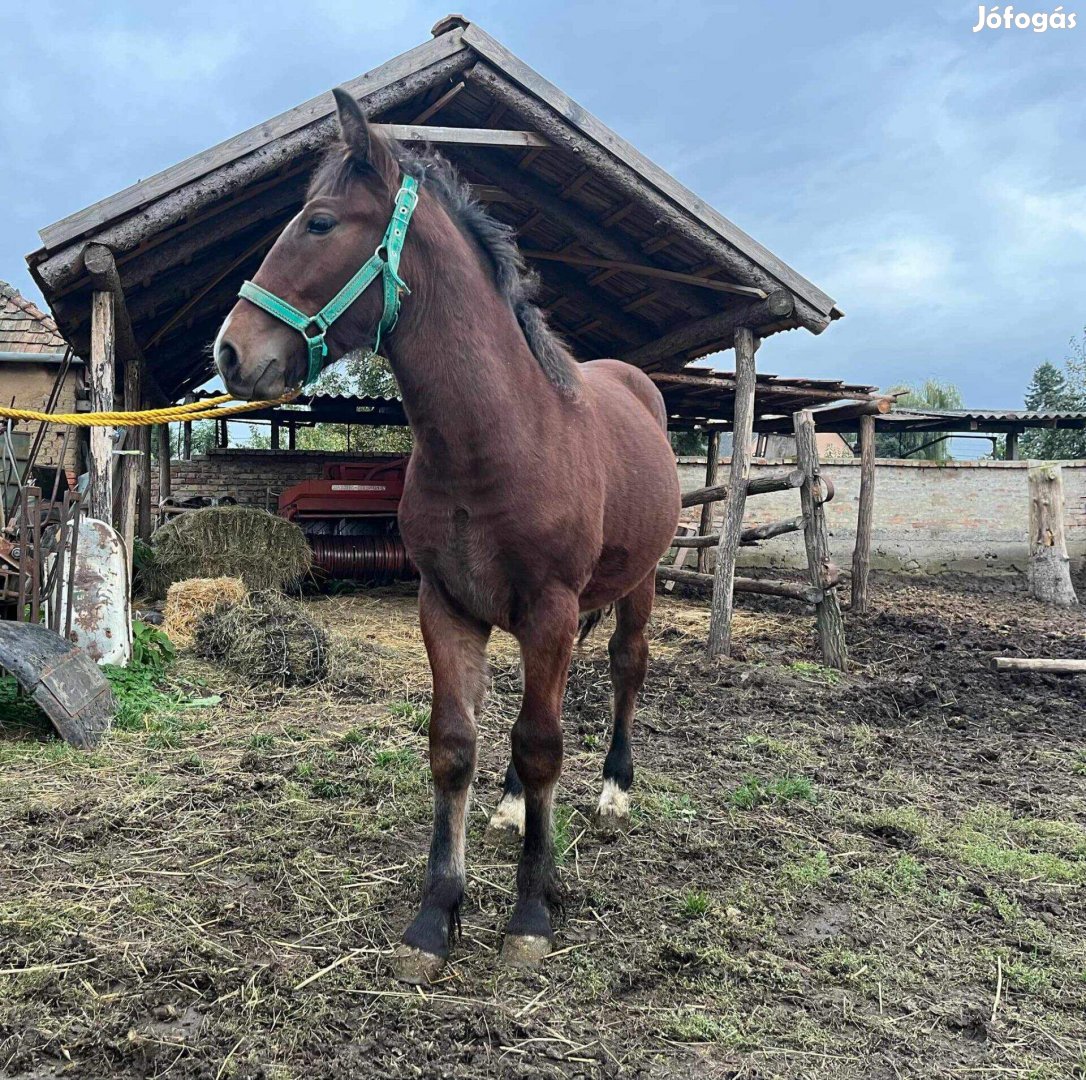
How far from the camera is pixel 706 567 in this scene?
11867 mm

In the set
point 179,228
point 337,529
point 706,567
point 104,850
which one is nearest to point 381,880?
point 104,850

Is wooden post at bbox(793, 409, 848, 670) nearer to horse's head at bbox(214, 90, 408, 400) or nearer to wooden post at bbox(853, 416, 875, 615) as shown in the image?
wooden post at bbox(853, 416, 875, 615)

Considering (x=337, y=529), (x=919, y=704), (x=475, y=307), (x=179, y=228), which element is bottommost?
(x=919, y=704)

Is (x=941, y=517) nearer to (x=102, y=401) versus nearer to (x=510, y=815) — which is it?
(x=510, y=815)

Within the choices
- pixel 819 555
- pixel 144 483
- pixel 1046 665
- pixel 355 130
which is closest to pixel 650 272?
pixel 819 555

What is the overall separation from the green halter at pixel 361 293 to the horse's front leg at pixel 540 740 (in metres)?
0.92

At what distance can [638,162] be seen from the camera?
19.0 ft

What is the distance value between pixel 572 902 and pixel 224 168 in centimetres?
477

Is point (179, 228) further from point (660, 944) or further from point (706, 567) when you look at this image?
point (706, 567)

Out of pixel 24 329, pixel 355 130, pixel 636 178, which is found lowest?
pixel 355 130

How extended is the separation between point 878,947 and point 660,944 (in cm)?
65

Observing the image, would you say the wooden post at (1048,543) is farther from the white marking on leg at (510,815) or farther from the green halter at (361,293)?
the green halter at (361,293)

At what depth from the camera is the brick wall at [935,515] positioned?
13.2m

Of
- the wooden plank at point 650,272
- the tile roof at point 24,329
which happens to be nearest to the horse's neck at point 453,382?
the wooden plank at point 650,272
